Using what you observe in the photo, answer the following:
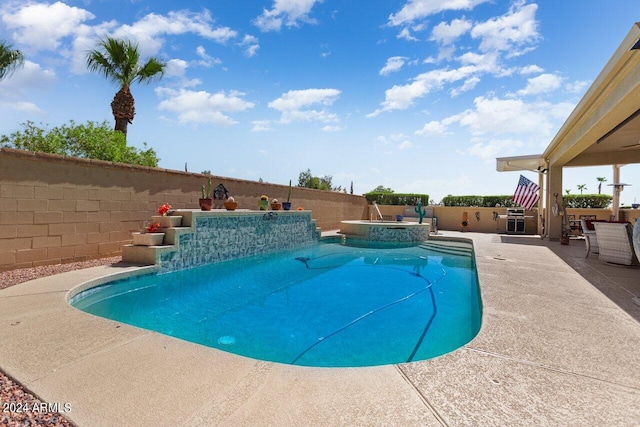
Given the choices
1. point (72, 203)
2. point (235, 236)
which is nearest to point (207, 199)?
point (235, 236)

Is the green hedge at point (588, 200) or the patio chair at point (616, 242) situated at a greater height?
the green hedge at point (588, 200)

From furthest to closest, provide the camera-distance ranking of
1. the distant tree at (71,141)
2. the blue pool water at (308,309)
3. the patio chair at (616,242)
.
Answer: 1. the distant tree at (71,141)
2. the patio chair at (616,242)
3. the blue pool water at (308,309)

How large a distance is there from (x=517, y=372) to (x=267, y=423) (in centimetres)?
161

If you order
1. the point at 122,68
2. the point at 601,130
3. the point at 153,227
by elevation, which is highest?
the point at 122,68

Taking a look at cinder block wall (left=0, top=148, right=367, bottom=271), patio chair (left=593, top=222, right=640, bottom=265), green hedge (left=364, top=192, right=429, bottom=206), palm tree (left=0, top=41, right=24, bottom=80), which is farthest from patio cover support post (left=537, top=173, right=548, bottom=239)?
palm tree (left=0, top=41, right=24, bottom=80)

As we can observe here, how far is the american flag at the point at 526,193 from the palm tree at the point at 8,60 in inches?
856

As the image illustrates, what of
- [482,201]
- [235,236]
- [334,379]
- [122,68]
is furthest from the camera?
[482,201]

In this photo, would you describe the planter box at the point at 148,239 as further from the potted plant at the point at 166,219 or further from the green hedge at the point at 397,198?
the green hedge at the point at 397,198

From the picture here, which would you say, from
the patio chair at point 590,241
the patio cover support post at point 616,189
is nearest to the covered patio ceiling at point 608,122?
the patio cover support post at point 616,189

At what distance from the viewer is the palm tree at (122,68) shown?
11.5 metres

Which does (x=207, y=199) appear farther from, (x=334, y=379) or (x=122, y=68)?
(x=122, y=68)

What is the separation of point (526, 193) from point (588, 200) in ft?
16.7

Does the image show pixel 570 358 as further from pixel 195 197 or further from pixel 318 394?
pixel 195 197

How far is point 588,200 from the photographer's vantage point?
1523cm
